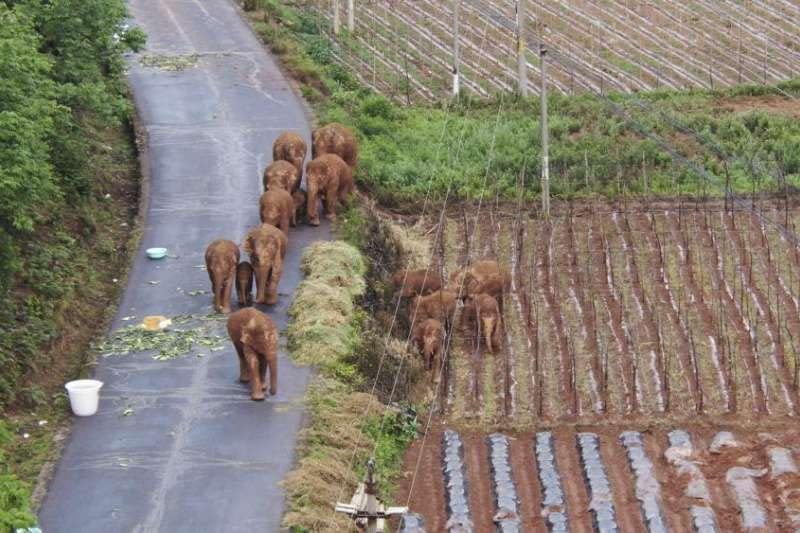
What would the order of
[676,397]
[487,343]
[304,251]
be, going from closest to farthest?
[676,397] < [487,343] < [304,251]

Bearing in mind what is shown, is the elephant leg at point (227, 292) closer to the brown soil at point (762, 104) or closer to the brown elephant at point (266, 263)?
the brown elephant at point (266, 263)

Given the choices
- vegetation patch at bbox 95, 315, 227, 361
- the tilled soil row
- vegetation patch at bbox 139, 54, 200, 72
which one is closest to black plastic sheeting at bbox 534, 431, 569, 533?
the tilled soil row

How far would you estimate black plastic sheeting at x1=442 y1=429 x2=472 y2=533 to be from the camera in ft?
60.4

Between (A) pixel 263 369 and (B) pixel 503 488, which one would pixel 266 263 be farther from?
(B) pixel 503 488

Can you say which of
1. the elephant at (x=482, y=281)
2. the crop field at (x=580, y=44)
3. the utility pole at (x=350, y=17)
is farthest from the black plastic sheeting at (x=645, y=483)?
the utility pole at (x=350, y=17)

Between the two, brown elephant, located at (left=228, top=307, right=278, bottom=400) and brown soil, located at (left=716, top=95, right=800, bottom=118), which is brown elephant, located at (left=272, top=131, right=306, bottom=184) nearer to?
brown elephant, located at (left=228, top=307, right=278, bottom=400)

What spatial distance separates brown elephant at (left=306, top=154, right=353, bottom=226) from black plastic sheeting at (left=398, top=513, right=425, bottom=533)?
1027 cm

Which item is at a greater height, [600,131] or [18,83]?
[18,83]

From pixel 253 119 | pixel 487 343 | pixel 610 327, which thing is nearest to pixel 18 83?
pixel 487 343

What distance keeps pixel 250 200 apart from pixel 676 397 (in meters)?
10.4

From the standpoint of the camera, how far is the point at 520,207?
29.2 metres

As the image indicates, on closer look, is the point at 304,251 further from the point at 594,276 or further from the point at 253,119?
the point at 253,119

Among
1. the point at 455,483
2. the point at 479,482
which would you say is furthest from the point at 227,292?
the point at 479,482

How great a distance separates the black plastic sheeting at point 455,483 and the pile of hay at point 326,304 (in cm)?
227
